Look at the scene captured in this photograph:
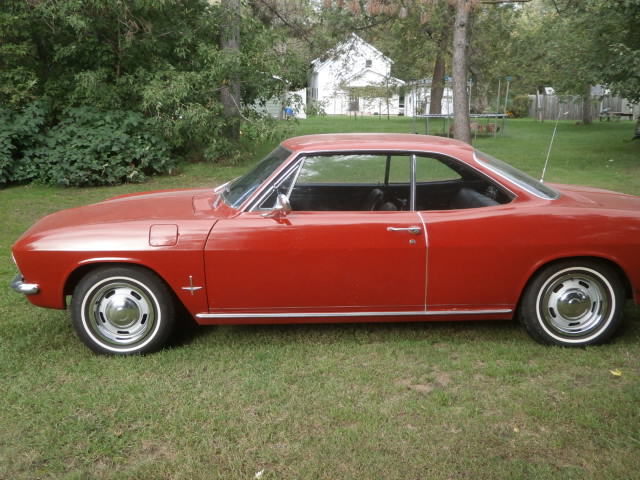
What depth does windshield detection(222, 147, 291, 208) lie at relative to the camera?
455 centimetres

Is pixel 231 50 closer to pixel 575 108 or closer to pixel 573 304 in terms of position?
pixel 573 304

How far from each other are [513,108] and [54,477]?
1779 inches

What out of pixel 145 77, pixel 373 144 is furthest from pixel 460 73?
pixel 373 144

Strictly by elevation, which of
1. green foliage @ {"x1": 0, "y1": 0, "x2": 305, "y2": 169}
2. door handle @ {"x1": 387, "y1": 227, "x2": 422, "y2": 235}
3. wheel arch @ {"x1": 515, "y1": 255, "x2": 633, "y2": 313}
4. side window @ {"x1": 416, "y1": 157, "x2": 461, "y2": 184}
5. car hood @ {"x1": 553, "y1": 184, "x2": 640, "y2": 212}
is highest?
green foliage @ {"x1": 0, "y1": 0, "x2": 305, "y2": 169}

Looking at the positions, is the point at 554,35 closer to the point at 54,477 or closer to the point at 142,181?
the point at 142,181

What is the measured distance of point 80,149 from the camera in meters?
12.2

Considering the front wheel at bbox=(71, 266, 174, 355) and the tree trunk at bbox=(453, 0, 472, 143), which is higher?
the tree trunk at bbox=(453, 0, 472, 143)

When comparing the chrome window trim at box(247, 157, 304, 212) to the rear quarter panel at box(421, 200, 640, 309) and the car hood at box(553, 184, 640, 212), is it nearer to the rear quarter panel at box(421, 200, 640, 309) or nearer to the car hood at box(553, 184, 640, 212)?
the rear quarter panel at box(421, 200, 640, 309)

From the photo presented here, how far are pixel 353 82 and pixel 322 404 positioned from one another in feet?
120

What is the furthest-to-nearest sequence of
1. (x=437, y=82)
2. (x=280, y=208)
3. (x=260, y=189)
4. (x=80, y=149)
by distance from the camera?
(x=437, y=82) → (x=80, y=149) → (x=260, y=189) → (x=280, y=208)

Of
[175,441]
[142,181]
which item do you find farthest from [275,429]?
[142,181]

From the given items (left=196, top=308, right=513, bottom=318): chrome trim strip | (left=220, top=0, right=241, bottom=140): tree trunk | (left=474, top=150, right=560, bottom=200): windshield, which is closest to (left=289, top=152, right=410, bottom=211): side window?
(left=474, top=150, right=560, bottom=200): windshield

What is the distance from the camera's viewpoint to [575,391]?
12.8 ft

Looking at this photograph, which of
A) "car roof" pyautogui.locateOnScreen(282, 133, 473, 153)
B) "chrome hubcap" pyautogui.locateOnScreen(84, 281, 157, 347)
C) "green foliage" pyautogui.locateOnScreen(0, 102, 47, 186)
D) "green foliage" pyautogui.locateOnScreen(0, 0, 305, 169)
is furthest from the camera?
"green foliage" pyautogui.locateOnScreen(0, 0, 305, 169)
